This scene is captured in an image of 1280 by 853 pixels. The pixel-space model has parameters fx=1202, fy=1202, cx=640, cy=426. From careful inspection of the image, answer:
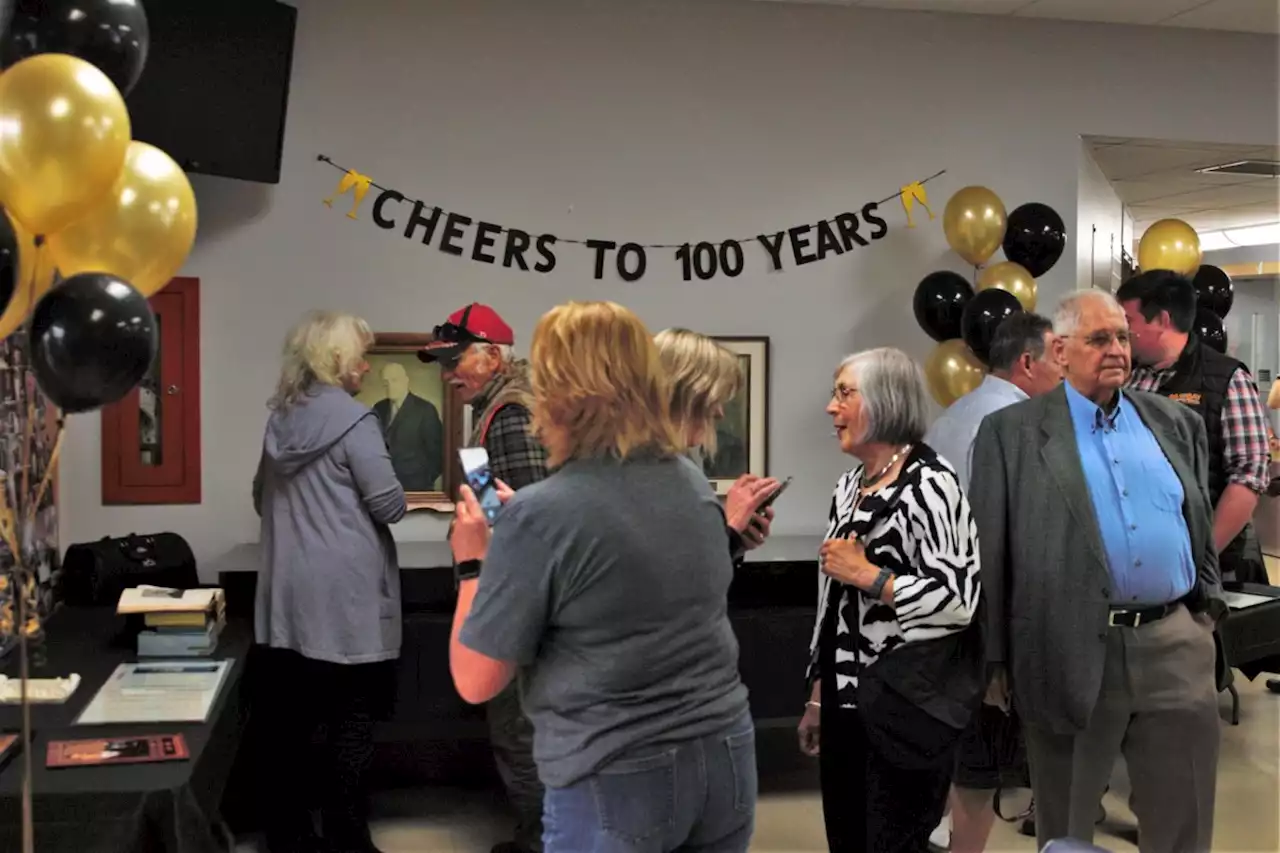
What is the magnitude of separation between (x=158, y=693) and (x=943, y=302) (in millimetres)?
2945

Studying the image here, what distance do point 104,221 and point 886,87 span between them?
3.43m

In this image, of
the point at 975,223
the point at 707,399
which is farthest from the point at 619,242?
the point at 707,399

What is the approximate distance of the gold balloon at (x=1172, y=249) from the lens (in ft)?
16.7

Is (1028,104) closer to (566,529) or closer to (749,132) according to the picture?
(749,132)

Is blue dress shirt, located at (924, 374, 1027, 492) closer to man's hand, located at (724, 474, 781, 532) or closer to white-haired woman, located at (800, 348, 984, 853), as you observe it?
white-haired woman, located at (800, 348, 984, 853)

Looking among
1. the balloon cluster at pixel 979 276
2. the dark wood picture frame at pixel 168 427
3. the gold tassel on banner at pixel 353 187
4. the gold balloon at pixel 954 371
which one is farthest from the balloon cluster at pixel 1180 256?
the dark wood picture frame at pixel 168 427

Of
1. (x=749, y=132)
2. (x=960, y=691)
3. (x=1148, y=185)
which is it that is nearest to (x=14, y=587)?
(x=960, y=691)

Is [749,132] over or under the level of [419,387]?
over

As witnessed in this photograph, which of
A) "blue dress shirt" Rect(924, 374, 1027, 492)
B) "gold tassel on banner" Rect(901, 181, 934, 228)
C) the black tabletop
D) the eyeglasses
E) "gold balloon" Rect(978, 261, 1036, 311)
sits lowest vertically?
the black tabletop

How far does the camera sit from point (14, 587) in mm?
3191

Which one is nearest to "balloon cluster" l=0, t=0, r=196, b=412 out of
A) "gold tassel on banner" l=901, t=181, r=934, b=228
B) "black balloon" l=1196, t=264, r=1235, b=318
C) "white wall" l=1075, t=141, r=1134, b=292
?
"gold tassel on banner" l=901, t=181, r=934, b=228

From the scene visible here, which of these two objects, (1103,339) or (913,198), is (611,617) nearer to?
(1103,339)

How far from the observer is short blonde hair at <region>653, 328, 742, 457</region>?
246cm

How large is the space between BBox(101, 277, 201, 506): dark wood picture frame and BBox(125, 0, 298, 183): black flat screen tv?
2.09 ft
